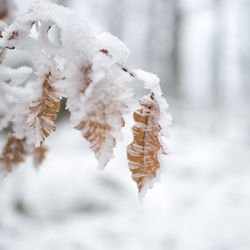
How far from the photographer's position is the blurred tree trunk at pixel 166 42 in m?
17.0

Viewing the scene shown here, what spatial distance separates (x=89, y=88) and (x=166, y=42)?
20.5m

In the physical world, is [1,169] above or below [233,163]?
below

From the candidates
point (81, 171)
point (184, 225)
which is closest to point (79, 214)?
point (81, 171)

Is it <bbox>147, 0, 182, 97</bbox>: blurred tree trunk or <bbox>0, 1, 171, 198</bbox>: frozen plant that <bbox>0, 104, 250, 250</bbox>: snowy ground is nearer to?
<bbox>0, 1, 171, 198</bbox>: frozen plant

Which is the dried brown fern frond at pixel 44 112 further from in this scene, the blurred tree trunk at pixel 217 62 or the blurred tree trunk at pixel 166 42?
the blurred tree trunk at pixel 217 62

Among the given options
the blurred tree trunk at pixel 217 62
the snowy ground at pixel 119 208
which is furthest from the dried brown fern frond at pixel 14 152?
the blurred tree trunk at pixel 217 62

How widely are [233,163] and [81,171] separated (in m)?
3.80

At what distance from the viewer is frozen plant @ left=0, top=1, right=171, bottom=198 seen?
0.64 meters

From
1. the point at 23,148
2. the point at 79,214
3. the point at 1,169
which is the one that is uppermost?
the point at 79,214

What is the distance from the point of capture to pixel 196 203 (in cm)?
516

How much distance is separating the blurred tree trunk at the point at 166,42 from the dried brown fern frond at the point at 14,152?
52.9ft

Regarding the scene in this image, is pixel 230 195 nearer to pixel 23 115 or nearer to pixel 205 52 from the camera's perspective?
pixel 23 115

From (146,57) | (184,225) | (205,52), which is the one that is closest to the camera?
(184,225)

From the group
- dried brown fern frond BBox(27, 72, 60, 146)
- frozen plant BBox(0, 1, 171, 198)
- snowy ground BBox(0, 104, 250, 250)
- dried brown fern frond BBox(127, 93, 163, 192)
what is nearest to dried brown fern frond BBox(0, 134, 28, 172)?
frozen plant BBox(0, 1, 171, 198)
